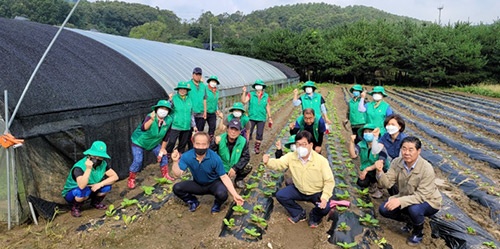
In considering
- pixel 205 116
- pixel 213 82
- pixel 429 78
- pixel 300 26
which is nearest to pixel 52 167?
pixel 205 116

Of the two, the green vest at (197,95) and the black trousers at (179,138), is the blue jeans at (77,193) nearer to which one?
the black trousers at (179,138)

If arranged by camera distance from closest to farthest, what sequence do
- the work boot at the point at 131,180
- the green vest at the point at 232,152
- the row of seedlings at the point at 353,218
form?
1. the row of seedlings at the point at 353,218
2. the green vest at the point at 232,152
3. the work boot at the point at 131,180

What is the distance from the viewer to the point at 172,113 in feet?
20.1

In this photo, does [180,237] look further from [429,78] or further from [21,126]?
[429,78]

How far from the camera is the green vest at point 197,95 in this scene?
7.09 meters

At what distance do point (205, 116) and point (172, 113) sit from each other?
123cm

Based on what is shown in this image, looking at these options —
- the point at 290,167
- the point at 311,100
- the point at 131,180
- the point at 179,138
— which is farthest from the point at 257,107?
the point at 290,167

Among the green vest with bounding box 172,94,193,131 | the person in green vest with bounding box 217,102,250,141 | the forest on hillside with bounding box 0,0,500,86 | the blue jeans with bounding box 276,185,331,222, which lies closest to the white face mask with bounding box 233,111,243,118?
the person in green vest with bounding box 217,102,250,141

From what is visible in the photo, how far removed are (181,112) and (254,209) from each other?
244 cm

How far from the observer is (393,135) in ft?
17.0

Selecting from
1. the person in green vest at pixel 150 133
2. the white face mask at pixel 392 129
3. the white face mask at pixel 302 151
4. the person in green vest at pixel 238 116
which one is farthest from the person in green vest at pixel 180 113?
the white face mask at pixel 392 129

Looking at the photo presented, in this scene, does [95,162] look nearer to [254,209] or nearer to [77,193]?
[77,193]

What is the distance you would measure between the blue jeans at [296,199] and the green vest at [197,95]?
10.6 ft

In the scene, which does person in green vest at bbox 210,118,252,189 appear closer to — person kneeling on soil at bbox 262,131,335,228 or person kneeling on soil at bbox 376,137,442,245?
person kneeling on soil at bbox 262,131,335,228
